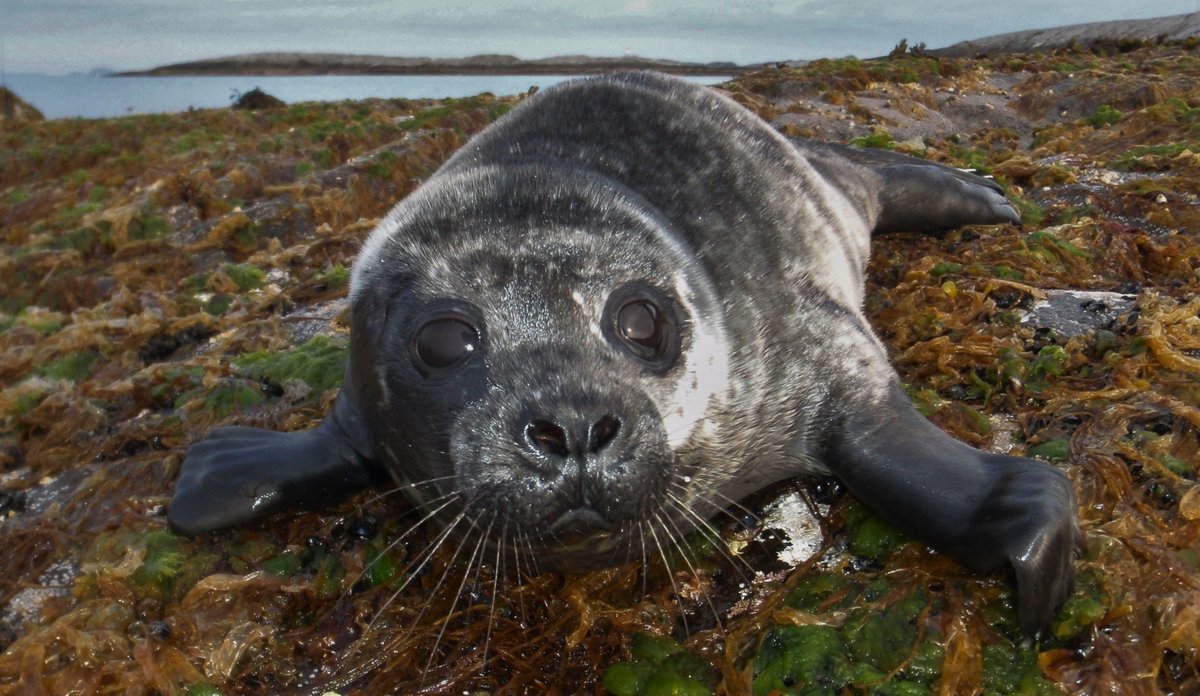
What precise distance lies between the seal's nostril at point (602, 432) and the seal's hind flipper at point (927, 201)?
3535mm

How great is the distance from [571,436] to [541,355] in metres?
0.31

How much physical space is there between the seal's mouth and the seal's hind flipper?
11.9 ft

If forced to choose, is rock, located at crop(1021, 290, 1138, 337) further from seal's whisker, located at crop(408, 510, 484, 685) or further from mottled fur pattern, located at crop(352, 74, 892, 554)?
seal's whisker, located at crop(408, 510, 484, 685)

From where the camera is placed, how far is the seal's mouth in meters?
2.39

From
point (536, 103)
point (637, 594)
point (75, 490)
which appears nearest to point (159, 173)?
point (75, 490)

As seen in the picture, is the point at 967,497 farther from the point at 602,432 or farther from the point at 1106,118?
the point at 1106,118

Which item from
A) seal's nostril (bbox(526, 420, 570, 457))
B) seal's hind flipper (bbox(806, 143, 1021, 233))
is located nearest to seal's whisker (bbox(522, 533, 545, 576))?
seal's nostril (bbox(526, 420, 570, 457))

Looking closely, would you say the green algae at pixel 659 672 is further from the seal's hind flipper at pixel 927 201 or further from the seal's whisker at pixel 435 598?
the seal's hind flipper at pixel 927 201

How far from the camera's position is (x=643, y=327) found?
274 centimetres

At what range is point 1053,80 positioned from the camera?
42.9 feet

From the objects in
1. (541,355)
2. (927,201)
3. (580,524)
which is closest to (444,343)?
(541,355)

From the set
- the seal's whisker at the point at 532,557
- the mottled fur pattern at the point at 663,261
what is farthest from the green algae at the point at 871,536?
the seal's whisker at the point at 532,557

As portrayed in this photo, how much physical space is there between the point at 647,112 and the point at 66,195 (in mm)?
9858

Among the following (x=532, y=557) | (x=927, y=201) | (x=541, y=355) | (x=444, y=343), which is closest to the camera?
(x=541, y=355)
